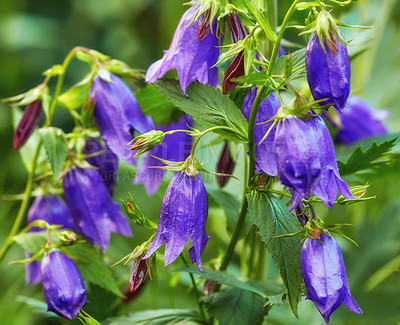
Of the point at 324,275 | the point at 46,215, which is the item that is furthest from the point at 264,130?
the point at 46,215

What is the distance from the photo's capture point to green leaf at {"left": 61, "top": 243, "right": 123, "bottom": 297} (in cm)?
74

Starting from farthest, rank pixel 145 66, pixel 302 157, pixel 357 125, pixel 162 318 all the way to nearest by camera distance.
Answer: pixel 145 66
pixel 357 125
pixel 162 318
pixel 302 157

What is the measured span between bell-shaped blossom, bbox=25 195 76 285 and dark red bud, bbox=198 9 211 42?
391mm

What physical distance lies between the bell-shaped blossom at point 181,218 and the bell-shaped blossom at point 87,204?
0.68 ft

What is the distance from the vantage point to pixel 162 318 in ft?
2.43

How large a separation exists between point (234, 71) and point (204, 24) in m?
0.07

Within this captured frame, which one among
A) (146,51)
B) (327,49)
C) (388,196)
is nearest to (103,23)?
(146,51)

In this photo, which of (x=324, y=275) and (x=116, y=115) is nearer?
(x=324, y=275)

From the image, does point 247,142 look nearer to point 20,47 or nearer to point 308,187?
point 308,187

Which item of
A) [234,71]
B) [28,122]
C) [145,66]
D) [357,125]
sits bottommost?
[145,66]

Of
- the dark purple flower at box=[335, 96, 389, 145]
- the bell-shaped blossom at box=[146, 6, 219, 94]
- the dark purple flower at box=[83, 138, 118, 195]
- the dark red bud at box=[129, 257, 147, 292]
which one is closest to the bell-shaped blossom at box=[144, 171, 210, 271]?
the dark red bud at box=[129, 257, 147, 292]

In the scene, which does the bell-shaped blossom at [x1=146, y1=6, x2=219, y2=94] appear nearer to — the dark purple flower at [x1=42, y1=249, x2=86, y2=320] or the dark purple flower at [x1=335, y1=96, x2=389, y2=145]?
the dark purple flower at [x1=42, y1=249, x2=86, y2=320]

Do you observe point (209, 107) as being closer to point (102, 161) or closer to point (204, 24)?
point (204, 24)

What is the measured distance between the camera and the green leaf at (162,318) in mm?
733
